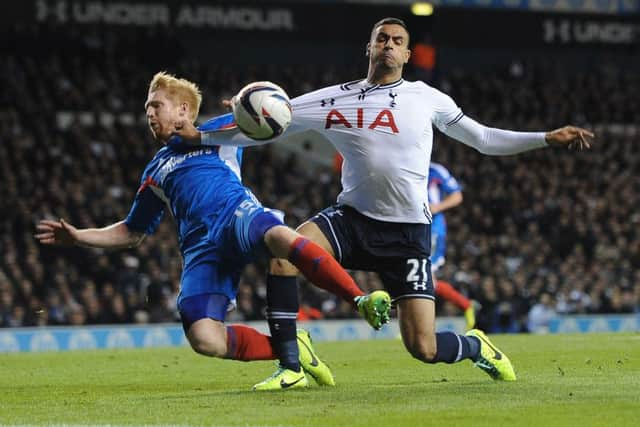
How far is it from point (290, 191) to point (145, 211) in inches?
660

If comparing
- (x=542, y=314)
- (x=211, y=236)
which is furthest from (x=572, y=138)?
(x=542, y=314)

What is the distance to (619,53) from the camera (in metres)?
35.9

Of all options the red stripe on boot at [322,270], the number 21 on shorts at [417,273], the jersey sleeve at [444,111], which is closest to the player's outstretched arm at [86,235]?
the red stripe on boot at [322,270]

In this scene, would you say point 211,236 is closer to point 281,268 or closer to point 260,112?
point 281,268

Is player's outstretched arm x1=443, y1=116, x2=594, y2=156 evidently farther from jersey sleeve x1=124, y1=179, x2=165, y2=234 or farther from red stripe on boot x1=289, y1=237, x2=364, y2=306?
jersey sleeve x1=124, y1=179, x2=165, y2=234

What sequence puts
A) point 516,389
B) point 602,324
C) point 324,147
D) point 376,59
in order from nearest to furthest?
point 516,389 → point 376,59 → point 602,324 → point 324,147

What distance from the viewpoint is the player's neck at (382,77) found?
8141 millimetres

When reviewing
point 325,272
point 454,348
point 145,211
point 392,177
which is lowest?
point 454,348

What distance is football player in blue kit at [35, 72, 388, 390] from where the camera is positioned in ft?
25.0

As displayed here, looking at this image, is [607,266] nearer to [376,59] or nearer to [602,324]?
[602,324]

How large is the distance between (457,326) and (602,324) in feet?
10.1

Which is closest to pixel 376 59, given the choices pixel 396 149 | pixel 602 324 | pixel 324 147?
pixel 396 149

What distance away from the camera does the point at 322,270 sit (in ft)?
22.7

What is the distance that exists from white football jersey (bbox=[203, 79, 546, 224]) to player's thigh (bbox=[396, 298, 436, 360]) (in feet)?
1.79
